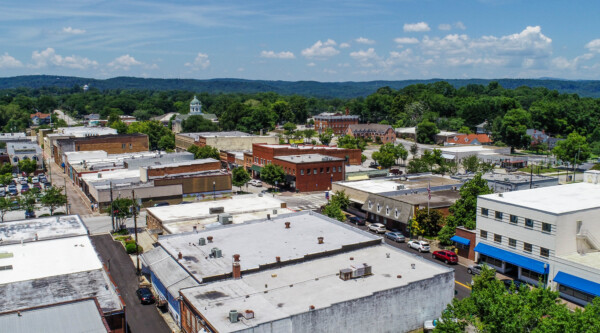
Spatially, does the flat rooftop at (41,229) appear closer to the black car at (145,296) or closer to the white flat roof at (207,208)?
the white flat roof at (207,208)

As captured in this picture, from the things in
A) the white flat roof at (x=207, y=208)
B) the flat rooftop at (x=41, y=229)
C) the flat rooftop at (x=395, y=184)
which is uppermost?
the flat rooftop at (x=395, y=184)

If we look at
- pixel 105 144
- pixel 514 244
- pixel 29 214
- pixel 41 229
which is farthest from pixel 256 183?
pixel 514 244

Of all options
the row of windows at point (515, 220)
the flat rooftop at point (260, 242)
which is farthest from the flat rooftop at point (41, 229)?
the row of windows at point (515, 220)

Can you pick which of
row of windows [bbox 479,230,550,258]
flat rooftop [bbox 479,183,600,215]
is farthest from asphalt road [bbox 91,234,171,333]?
flat rooftop [bbox 479,183,600,215]

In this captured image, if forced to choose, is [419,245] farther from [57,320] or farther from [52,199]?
[52,199]

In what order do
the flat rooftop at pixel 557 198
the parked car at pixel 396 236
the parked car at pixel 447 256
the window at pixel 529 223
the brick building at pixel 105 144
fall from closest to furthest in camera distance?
1. the window at pixel 529 223
2. the flat rooftop at pixel 557 198
3. the parked car at pixel 447 256
4. the parked car at pixel 396 236
5. the brick building at pixel 105 144

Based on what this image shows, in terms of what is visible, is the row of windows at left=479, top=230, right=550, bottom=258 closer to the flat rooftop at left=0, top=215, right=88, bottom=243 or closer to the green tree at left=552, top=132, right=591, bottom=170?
the flat rooftop at left=0, top=215, right=88, bottom=243

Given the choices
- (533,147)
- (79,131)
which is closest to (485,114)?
(533,147)
